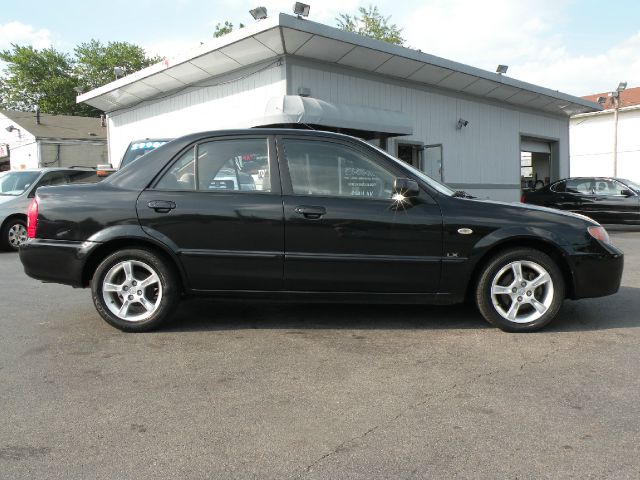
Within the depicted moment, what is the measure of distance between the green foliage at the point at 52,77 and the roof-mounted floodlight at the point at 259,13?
141 feet

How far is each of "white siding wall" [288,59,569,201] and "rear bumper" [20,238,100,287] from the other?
28.5ft

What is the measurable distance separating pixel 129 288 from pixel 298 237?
1468mm

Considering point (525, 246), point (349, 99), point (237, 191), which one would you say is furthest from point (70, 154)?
point (525, 246)

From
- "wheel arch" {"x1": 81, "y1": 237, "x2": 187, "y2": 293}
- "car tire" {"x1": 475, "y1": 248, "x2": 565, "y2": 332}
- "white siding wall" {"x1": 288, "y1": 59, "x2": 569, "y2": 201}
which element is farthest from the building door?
"wheel arch" {"x1": 81, "y1": 237, "x2": 187, "y2": 293}

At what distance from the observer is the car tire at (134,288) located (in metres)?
4.35

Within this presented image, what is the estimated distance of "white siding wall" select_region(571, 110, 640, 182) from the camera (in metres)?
33.8

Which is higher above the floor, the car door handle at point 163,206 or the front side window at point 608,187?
the front side window at point 608,187

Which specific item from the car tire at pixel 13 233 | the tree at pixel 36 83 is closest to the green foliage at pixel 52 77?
the tree at pixel 36 83

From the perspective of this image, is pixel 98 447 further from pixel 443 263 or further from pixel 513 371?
pixel 443 263

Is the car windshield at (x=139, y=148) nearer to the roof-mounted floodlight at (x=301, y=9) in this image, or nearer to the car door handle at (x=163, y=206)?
the roof-mounted floodlight at (x=301, y=9)

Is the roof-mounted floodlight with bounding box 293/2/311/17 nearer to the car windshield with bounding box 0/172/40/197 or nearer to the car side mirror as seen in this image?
the car windshield with bounding box 0/172/40/197

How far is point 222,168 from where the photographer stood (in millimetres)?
4426

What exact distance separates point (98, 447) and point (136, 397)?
58 centimetres

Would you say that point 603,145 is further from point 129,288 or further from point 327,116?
point 129,288
